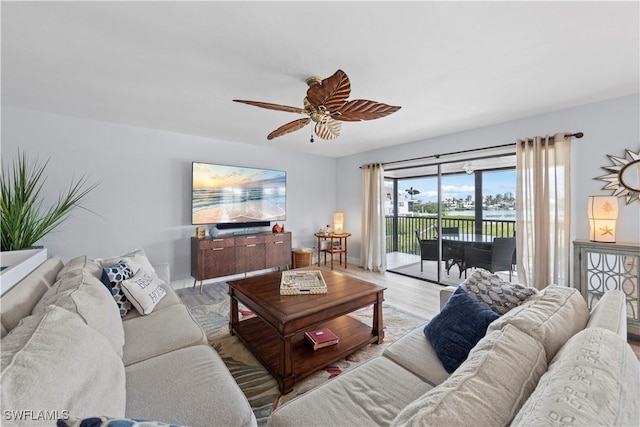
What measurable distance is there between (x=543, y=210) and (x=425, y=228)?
67.0 inches

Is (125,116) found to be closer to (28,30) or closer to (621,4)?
(28,30)

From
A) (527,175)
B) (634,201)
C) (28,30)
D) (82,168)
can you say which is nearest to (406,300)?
(527,175)

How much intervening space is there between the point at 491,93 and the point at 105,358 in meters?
3.35

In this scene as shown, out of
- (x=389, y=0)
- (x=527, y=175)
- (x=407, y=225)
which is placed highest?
(x=389, y=0)

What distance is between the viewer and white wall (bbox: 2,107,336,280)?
9.64ft

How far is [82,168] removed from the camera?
312 cm

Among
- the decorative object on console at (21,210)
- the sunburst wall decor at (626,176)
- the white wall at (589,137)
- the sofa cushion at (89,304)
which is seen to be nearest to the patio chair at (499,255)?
the white wall at (589,137)

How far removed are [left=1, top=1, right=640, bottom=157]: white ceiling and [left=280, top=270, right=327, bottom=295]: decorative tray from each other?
5.79 ft

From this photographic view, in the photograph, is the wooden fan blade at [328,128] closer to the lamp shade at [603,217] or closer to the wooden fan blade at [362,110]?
the wooden fan blade at [362,110]

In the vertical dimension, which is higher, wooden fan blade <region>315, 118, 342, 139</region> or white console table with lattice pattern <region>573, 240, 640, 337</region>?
wooden fan blade <region>315, 118, 342, 139</region>

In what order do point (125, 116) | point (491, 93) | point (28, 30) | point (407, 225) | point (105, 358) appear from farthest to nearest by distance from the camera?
point (407, 225)
point (125, 116)
point (491, 93)
point (28, 30)
point (105, 358)

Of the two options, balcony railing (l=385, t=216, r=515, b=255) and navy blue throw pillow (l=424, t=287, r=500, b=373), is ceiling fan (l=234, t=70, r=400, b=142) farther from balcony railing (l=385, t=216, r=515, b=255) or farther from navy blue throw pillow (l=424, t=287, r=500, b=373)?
balcony railing (l=385, t=216, r=515, b=255)

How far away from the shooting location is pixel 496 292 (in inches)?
57.7

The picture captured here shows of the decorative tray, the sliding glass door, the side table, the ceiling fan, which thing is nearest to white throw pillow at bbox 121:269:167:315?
the decorative tray
